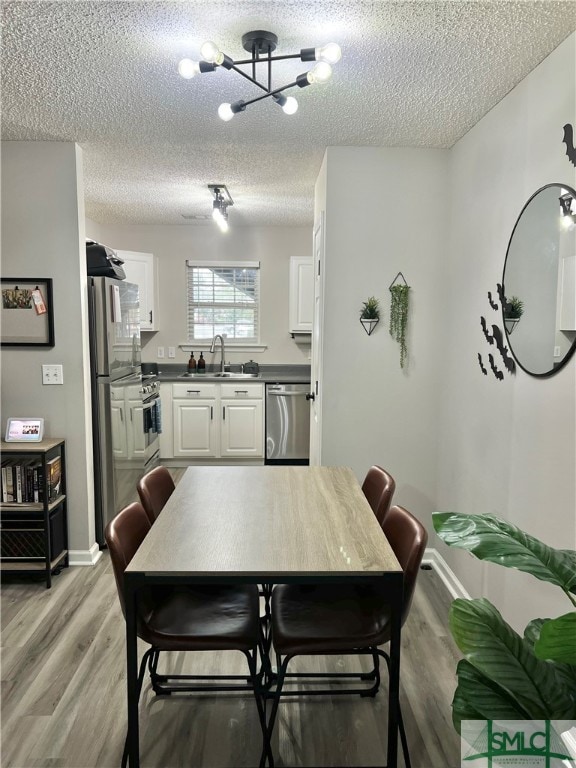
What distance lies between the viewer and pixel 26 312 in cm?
297

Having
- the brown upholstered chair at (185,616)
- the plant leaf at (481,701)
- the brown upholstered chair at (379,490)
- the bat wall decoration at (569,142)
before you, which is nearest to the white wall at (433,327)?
the bat wall decoration at (569,142)

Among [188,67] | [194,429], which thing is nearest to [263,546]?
[188,67]

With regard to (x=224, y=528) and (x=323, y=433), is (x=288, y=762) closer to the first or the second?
(x=224, y=528)

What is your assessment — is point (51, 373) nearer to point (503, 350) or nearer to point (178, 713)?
point (178, 713)

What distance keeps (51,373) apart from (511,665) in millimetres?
2799

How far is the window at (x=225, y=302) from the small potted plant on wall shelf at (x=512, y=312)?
3600mm

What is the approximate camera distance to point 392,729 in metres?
1.51

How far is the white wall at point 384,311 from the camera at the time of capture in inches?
117

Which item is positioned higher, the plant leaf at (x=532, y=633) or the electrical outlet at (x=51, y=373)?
the electrical outlet at (x=51, y=373)

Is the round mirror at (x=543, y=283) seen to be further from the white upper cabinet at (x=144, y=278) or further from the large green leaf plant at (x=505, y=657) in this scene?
the white upper cabinet at (x=144, y=278)

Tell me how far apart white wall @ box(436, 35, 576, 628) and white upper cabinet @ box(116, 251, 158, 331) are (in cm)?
326

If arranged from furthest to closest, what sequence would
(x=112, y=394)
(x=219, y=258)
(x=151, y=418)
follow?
1. (x=219, y=258)
2. (x=151, y=418)
3. (x=112, y=394)

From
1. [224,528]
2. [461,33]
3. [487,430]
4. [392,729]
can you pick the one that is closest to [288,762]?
[392,729]

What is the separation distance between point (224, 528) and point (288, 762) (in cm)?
82
